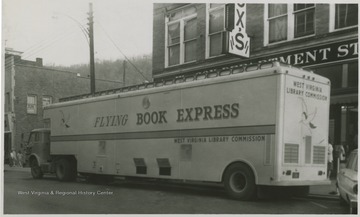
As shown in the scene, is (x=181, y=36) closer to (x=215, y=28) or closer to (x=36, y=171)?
(x=215, y=28)

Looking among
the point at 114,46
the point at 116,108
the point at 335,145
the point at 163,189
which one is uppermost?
the point at 114,46

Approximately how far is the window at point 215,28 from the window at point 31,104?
31.2 ft

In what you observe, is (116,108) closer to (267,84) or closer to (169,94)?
(169,94)

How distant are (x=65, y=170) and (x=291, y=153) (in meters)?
7.64

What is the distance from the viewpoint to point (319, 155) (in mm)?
9461

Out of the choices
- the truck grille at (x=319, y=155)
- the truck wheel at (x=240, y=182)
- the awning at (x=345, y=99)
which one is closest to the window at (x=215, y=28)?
the awning at (x=345, y=99)

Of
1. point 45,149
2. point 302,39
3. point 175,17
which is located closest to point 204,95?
point 302,39

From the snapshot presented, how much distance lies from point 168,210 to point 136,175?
10.3 ft

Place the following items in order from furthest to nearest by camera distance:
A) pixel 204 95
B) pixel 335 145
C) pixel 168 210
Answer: pixel 335 145, pixel 204 95, pixel 168 210

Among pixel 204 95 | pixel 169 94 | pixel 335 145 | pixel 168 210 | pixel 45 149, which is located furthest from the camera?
pixel 45 149

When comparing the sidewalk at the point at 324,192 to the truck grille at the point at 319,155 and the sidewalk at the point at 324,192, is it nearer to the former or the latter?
the sidewalk at the point at 324,192

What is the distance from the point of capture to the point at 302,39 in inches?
491

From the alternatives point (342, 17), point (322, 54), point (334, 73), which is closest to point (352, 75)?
point (334, 73)

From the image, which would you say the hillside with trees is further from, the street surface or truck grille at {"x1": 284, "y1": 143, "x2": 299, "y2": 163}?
truck grille at {"x1": 284, "y1": 143, "x2": 299, "y2": 163}
